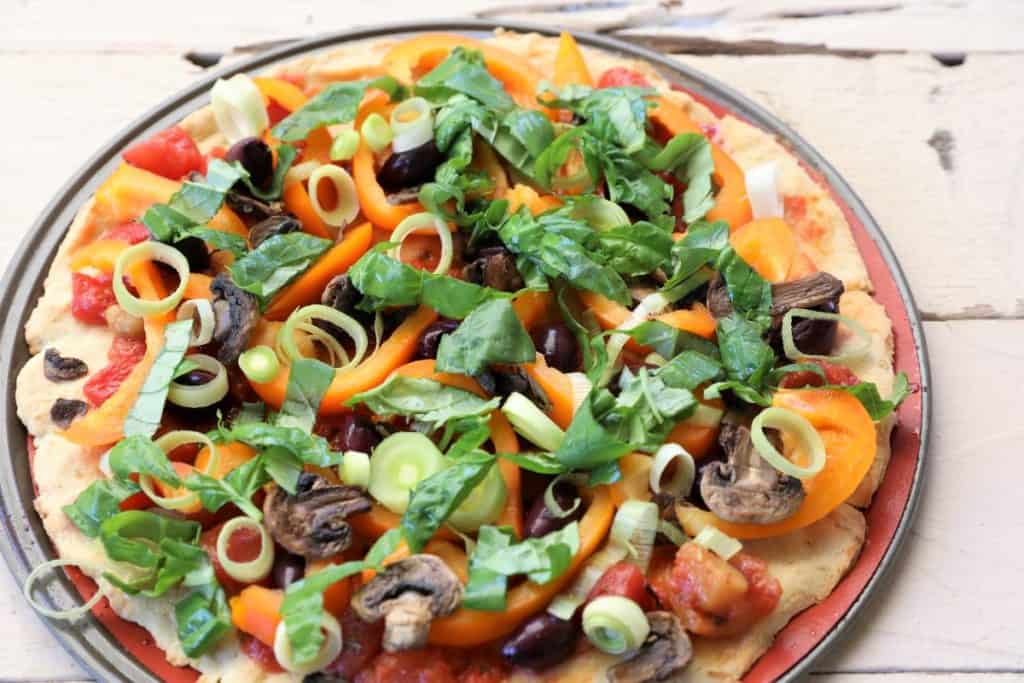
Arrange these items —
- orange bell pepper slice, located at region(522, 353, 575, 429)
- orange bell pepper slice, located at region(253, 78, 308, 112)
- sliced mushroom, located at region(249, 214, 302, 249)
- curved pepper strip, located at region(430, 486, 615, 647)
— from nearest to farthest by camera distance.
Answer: curved pepper strip, located at region(430, 486, 615, 647) → orange bell pepper slice, located at region(522, 353, 575, 429) → sliced mushroom, located at region(249, 214, 302, 249) → orange bell pepper slice, located at region(253, 78, 308, 112)

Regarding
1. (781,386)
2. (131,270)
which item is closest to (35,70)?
(131,270)

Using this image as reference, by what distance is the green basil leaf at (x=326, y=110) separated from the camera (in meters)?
3.88

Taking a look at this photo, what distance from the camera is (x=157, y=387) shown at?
329 centimetres

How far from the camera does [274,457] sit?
315cm

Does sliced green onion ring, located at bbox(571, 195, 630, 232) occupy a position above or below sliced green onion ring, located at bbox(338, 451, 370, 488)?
above

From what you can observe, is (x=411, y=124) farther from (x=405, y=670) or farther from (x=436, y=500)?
(x=405, y=670)

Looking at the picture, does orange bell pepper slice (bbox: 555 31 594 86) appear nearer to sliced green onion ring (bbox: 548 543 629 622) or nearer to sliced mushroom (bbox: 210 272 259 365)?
sliced mushroom (bbox: 210 272 259 365)

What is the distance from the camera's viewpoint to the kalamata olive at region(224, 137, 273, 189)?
12.2ft

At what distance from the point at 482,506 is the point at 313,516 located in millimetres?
482

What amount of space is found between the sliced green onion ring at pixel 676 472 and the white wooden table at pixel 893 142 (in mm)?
690

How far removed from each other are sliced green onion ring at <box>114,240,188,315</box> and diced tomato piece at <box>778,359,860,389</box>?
6.44ft

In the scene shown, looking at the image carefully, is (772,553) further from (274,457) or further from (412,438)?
(274,457)

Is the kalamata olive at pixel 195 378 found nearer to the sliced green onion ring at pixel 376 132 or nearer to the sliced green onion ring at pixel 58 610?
the sliced green onion ring at pixel 58 610

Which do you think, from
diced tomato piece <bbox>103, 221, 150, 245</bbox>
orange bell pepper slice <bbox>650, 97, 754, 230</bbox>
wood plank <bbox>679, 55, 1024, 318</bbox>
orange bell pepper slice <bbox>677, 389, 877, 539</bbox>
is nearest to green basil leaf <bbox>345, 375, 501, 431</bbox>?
orange bell pepper slice <bbox>677, 389, 877, 539</bbox>
